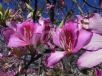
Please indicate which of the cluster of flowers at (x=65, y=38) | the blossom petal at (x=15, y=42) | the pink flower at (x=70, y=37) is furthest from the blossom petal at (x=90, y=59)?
the blossom petal at (x=15, y=42)

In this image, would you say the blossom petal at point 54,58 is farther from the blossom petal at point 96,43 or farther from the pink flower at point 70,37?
the blossom petal at point 96,43

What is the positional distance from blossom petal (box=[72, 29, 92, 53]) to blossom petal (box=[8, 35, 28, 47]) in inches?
8.3

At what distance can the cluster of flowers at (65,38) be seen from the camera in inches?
26.1

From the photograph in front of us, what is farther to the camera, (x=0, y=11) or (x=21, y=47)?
(x=0, y=11)

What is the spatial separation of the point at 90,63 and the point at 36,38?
1.21ft

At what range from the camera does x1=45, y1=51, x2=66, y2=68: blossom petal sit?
0.81 meters

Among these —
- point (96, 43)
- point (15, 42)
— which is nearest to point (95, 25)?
point (96, 43)

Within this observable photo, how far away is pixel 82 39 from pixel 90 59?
16 cm

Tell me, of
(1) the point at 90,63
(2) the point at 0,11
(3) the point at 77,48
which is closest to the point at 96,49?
(1) the point at 90,63

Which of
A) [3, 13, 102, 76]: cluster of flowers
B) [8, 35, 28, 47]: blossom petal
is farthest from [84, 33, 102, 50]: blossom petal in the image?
[8, 35, 28, 47]: blossom petal

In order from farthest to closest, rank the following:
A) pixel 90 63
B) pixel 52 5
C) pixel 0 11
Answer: pixel 52 5 → pixel 0 11 → pixel 90 63

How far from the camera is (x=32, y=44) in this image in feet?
3.29

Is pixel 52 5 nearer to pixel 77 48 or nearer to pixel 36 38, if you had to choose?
pixel 36 38

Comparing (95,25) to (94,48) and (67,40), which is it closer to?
(94,48)
